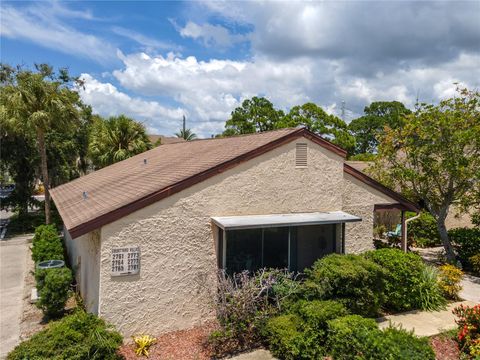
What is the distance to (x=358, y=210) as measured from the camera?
1256cm

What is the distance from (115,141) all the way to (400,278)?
70.4 ft

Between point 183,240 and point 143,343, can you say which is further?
point 183,240

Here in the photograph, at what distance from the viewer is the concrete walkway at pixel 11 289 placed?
9.41 metres

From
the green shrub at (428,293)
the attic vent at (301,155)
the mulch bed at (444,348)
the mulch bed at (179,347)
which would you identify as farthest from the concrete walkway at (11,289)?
the green shrub at (428,293)

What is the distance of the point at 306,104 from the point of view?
140 feet

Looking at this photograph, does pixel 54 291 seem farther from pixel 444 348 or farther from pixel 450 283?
pixel 450 283

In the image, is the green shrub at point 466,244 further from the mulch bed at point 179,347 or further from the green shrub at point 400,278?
the mulch bed at point 179,347

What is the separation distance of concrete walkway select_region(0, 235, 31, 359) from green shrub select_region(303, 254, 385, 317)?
7750 millimetres

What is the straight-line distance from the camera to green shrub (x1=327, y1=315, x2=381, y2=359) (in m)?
7.13

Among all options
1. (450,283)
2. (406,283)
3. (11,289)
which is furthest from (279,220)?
(11,289)

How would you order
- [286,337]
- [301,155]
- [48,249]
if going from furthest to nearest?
[48,249]
[301,155]
[286,337]

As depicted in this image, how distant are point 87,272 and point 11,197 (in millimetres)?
21252

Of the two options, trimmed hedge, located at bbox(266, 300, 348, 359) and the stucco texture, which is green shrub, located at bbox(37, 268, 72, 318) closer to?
the stucco texture

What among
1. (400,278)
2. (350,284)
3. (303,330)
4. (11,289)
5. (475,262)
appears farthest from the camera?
(475,262)
